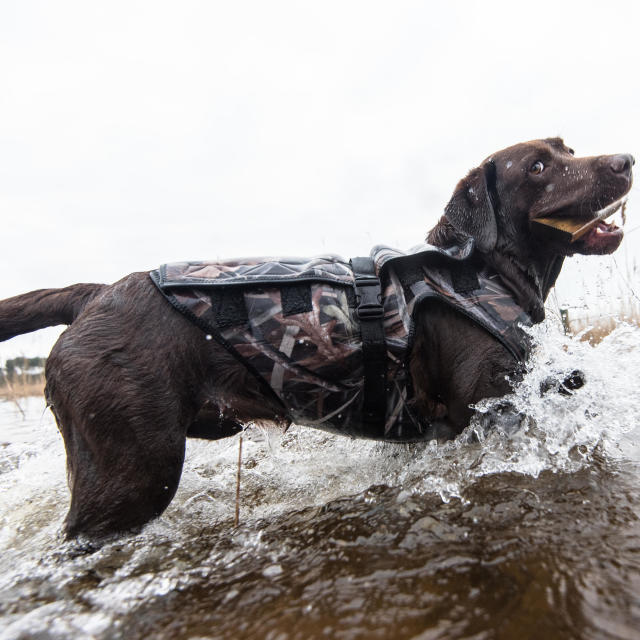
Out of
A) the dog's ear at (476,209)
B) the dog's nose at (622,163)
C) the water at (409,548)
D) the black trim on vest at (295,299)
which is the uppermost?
the dog's nose at (622,163)

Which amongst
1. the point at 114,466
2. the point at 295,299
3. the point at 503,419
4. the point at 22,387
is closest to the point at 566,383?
the point at 503,419

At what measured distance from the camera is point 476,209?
96.4 inches

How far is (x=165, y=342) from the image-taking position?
1921 mm

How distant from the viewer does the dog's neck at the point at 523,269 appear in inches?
90.5

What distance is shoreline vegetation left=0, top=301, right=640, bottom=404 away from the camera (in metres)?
5.84

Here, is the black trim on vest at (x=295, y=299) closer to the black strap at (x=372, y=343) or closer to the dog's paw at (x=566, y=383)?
the black strap at (x=372, y=343)

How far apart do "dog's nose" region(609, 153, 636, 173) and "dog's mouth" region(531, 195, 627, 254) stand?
0.46 ft

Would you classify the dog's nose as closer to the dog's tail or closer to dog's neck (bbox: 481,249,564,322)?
dog's neck (bbox: 481,249,564,322)

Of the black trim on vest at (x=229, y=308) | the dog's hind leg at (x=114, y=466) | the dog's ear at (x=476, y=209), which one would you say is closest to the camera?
the dog's hind leg at (x=114, y=466)

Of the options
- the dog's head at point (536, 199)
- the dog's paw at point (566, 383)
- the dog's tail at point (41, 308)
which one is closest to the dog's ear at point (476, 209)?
the dog's head at point (536, 199)

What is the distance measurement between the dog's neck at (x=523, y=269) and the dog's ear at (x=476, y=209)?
0.05m

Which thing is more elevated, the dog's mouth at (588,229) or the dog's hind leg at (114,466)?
the dog's mouth at (588,229)

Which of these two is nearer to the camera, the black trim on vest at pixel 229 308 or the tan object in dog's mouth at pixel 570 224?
the black trim on vest at pixel 229 308

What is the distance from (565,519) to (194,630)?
1.26 metres
